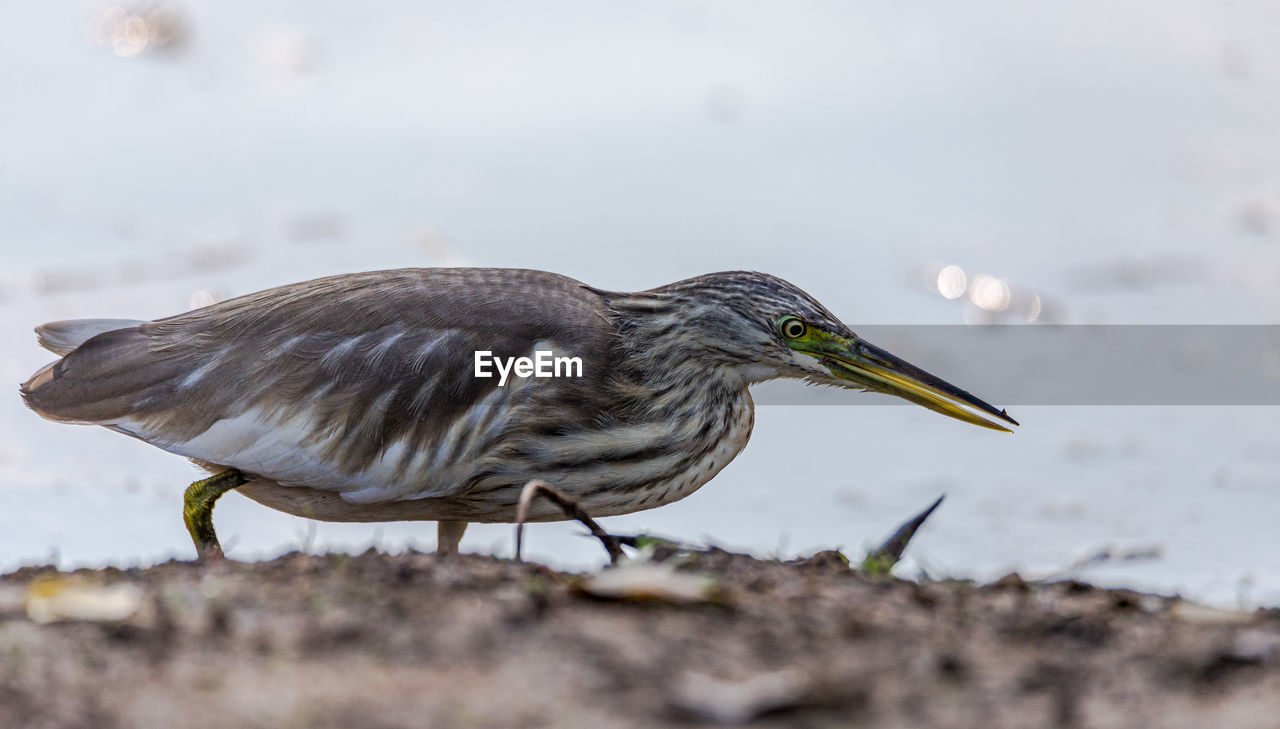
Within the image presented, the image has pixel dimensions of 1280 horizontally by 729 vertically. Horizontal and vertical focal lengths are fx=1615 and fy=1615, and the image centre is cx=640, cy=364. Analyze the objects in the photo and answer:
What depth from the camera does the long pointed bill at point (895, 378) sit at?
17.9 ft

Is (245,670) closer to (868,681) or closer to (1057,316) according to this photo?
(868,681)

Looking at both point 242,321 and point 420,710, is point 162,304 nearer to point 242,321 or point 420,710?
point 242,321

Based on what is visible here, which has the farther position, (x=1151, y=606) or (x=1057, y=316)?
(x=1057, y=316)

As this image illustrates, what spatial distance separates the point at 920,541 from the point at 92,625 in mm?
5053

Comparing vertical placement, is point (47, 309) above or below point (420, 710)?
above

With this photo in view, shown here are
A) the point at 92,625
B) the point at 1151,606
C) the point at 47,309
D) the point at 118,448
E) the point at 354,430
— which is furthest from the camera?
the point at 47,309

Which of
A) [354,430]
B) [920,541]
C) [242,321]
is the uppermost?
[242,321]

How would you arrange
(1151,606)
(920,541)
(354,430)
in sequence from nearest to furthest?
(1151,606) < (354,430) < (920,541)

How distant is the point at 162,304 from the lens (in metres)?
8.98

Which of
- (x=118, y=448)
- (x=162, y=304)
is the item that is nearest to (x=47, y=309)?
(x=162, y=304)

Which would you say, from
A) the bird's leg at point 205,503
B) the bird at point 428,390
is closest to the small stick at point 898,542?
the bird at point 428,390

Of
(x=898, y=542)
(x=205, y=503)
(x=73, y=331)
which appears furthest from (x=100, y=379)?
(x=898, y=542)

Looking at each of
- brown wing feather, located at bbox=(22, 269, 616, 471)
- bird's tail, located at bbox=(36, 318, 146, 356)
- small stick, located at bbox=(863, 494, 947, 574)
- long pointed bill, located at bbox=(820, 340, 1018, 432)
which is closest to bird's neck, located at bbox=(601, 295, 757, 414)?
brown wing feather, located at bbox=(22, 269, 616, 471)

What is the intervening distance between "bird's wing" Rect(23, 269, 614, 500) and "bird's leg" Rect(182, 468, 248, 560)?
74 millimetres
